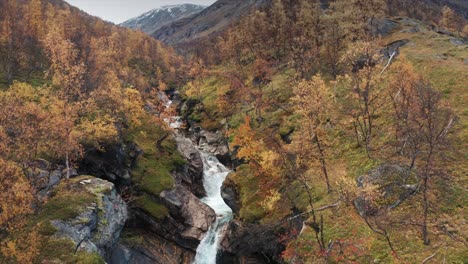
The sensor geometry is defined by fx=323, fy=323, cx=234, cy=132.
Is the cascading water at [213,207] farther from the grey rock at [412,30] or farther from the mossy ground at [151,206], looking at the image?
the grey rock at [412,30]

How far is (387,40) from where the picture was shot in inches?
2847

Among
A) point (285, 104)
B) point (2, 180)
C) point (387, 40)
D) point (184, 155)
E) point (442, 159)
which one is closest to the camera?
point (2, 180)

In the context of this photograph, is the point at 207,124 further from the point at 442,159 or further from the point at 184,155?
the point at 442,159

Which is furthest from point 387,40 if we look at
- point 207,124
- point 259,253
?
point 259,253

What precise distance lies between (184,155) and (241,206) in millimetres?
17002

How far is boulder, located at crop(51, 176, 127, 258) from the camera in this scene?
27422 mm

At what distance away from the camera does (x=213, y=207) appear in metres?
48.9

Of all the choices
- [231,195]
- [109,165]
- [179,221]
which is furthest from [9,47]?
[231,195]

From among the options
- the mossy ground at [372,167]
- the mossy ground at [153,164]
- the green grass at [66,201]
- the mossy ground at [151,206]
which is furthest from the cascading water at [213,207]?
the green grass at [66,201]

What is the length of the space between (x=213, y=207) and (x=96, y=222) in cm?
2124

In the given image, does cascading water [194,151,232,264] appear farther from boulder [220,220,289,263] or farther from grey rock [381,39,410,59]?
grey rock [381,39,410,59]

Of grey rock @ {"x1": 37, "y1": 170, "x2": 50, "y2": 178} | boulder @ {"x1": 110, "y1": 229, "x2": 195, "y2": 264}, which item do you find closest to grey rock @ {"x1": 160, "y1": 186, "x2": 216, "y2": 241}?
boulder @ {"x1": 110, "y1": 229, "x2": 195, "y2": 264}

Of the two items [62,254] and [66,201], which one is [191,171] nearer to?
[66,201]

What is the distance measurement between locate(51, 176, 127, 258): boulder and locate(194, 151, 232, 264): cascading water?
1115cm
